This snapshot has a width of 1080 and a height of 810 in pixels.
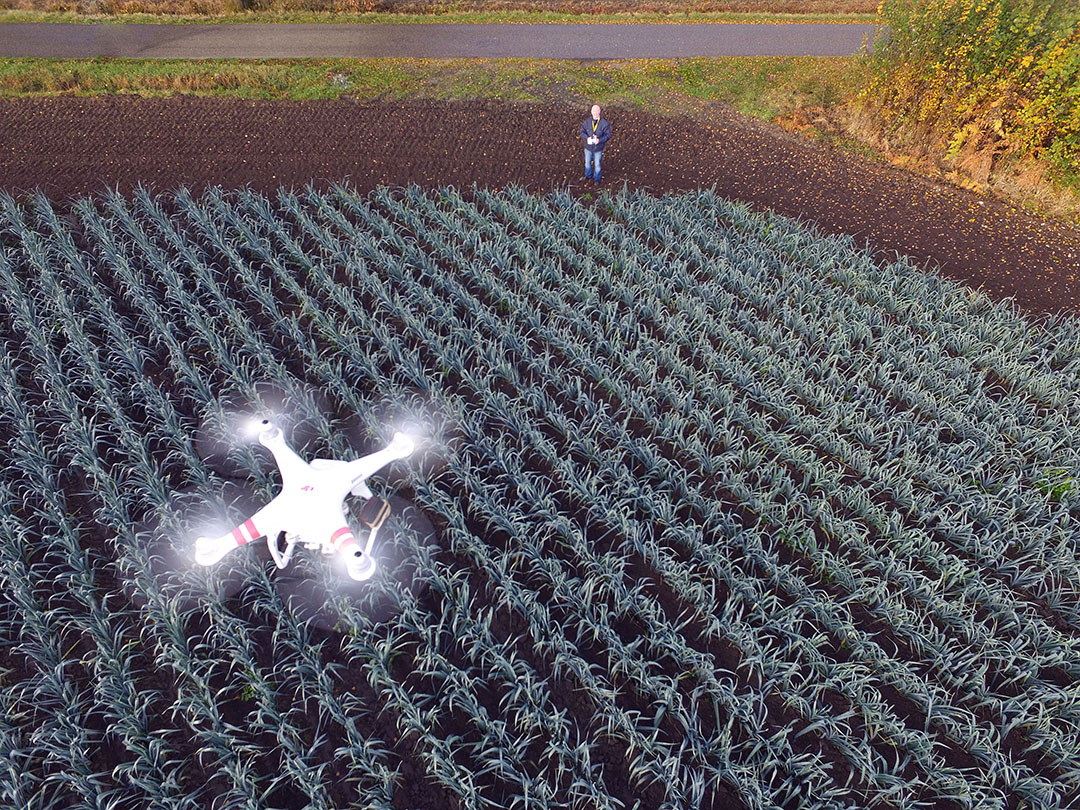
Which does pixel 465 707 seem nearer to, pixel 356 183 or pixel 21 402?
pixel 21 402

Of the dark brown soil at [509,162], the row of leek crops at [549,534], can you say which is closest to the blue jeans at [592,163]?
the dark brown soil at [509,162]

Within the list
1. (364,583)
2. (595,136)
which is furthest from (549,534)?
(595,136)

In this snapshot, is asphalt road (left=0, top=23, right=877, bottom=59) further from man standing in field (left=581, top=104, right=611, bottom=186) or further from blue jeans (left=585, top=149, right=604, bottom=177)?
man standing in field (left=581, top=104, right=611, bottom=186)

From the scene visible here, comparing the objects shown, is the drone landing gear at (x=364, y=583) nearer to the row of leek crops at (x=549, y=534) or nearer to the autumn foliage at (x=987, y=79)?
the row of leek crops at (x=549, y=534)

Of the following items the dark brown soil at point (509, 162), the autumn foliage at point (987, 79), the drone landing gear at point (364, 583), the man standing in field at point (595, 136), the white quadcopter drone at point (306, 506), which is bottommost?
the drone landing gear at point (364, 583)

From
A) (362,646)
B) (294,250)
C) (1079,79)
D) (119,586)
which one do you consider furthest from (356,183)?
(1079,79)

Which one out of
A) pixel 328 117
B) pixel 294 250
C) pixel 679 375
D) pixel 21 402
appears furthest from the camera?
pixel 328 117
